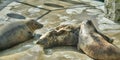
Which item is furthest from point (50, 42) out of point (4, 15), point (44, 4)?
point (44, 4)

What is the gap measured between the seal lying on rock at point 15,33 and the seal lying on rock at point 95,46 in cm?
113

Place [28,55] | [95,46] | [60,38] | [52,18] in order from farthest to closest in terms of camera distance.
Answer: [52,18] → [60,38] → [28,55] → [95,46]

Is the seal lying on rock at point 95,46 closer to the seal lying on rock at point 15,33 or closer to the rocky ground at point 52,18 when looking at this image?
the rocky ground at point 52,18

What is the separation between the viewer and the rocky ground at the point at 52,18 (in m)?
4.64

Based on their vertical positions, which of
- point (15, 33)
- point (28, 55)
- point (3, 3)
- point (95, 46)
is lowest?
point (28, 55)

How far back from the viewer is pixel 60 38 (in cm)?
503

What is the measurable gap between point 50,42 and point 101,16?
2.57 meters

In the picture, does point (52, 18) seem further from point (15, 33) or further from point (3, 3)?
point (3, 3)

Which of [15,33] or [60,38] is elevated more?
[15,33]

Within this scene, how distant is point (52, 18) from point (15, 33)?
191cm

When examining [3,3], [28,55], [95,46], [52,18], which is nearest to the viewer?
[95,46]

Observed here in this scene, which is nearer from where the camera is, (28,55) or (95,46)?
(95,46)

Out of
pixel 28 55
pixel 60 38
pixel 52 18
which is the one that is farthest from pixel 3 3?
pixel 28 55

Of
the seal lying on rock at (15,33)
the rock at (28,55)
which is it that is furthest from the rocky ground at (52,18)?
the seal lying on rock at (15,33)
